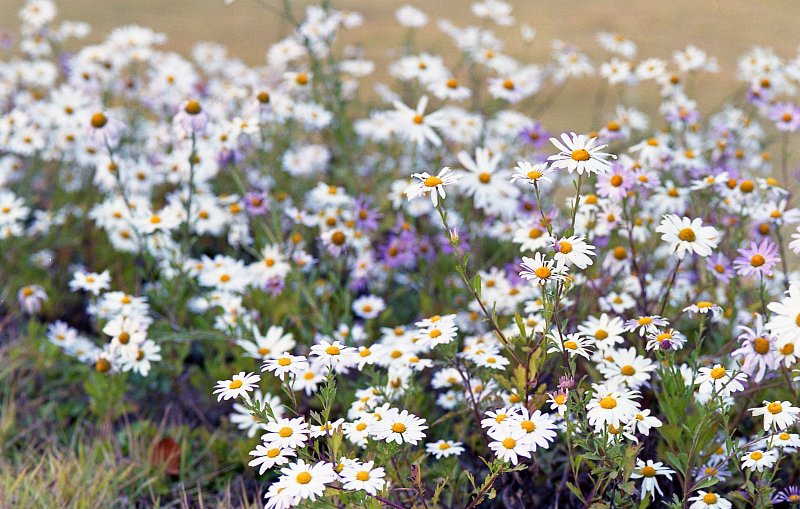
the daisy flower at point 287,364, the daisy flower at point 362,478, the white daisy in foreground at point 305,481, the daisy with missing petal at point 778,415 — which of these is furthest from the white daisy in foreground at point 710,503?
the daisy flower at point 287,364

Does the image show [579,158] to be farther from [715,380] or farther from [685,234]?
[715,380]

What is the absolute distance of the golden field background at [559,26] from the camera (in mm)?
6387

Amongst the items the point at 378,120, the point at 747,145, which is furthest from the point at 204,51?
the point at 747,145

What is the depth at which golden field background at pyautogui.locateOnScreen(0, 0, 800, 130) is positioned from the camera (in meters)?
6.39

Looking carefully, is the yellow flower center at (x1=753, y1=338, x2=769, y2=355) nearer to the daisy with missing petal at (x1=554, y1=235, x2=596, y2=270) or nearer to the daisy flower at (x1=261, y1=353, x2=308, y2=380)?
the daisy with missing petal at (x1=554, y1=235, x2=596, y2=270)

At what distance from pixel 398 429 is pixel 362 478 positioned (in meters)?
0.21

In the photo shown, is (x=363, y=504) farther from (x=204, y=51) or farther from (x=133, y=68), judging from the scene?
(x=204, y=51)

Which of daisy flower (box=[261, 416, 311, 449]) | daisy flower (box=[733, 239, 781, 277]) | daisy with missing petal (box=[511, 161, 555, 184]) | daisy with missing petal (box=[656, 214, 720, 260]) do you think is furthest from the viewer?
daisy flower (box=[733, 239, 781, 277])

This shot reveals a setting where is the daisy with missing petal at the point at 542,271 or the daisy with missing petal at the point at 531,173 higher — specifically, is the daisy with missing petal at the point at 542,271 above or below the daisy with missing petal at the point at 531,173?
below

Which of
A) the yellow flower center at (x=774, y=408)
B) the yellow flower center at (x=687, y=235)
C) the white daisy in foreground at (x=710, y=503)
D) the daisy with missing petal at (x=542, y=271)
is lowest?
the white daisy in foreground at (x=710, y=503)

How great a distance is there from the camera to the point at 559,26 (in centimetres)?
708

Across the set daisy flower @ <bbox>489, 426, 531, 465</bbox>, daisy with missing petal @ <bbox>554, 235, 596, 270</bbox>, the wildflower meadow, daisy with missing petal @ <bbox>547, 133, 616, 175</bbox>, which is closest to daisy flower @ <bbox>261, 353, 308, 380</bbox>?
the wildflower meadow

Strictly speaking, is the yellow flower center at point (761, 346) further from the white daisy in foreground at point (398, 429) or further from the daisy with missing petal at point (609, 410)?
the white daisy in foreground at point (398, 429)

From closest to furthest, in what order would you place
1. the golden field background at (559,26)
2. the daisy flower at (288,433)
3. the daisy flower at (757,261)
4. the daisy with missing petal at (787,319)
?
the daisy with missing petal at (787,319) < the daisy flower at (288,433) < the daisy flower at (757,261) < the golden field background at (559,26)
